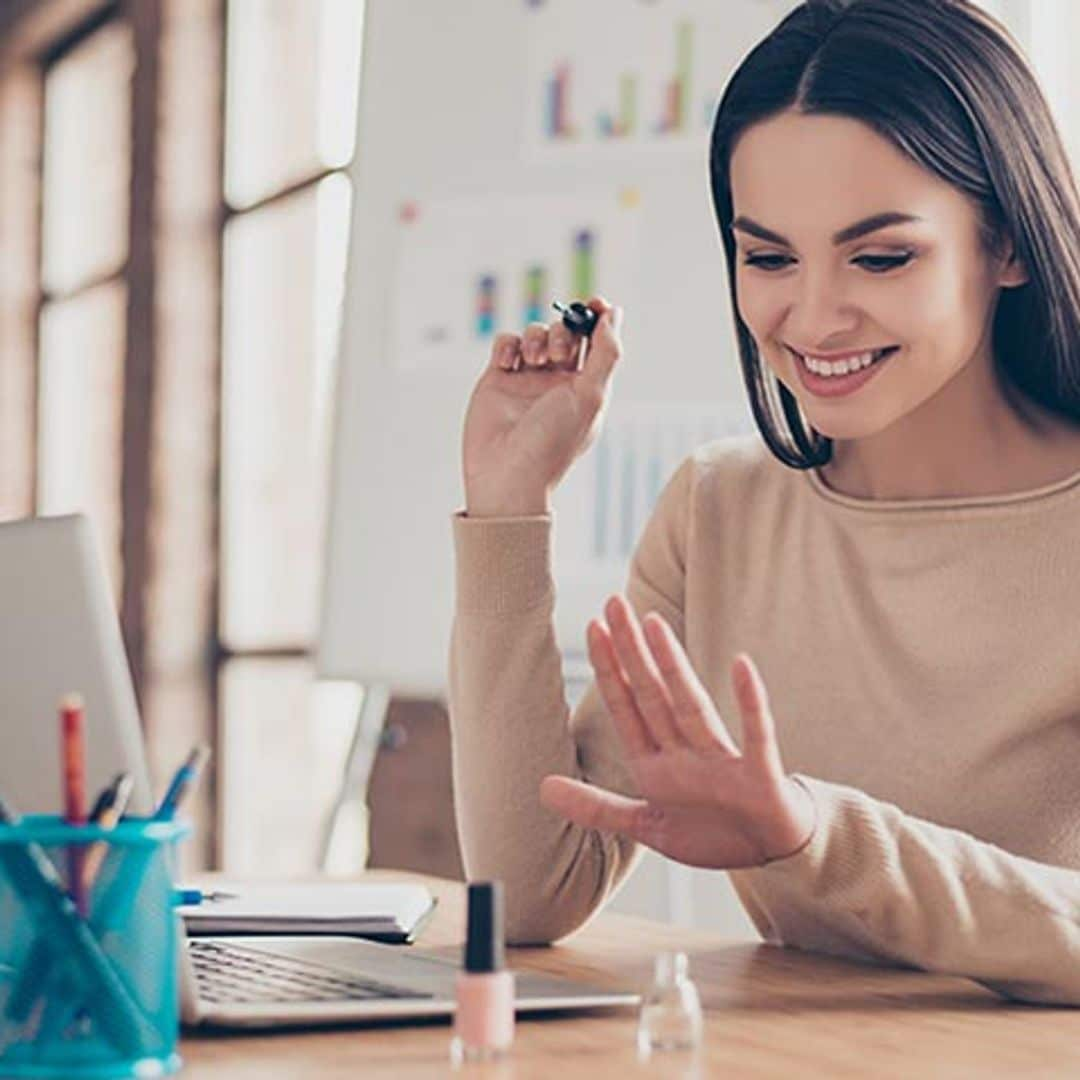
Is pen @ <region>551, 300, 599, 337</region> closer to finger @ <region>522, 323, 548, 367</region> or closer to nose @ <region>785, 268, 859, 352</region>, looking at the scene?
finger @ <region>522, 323, 548, 367</region>

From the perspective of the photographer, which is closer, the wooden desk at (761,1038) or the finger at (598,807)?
the wooden desk at (761,1038)

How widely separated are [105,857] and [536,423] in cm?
87

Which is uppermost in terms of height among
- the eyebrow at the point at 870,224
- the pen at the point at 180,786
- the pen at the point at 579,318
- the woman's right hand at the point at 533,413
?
the eyebrow at the point at 870,224

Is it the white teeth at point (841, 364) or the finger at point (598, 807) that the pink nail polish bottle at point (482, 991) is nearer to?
the finger at point (598, 807)

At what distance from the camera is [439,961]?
1357 millimetres

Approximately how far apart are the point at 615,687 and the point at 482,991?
0.22 meters

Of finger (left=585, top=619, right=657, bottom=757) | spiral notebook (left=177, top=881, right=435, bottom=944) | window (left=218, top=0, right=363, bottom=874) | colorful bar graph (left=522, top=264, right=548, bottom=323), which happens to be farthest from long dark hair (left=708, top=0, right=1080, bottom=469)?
window (left=218, top=0, right=363, bottom=874)

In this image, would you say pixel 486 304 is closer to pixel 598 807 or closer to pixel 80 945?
pixel 598 807

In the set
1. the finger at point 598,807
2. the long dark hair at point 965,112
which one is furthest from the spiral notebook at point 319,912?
the long dark hair at point 965,112

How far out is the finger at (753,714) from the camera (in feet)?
3.71

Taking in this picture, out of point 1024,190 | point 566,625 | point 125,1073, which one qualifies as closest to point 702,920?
point 566,625

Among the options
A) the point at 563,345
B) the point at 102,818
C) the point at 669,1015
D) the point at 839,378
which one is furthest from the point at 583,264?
the point at 102,818

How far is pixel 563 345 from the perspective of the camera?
1819 millimetres

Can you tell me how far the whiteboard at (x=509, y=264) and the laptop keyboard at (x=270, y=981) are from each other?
4.42ft
